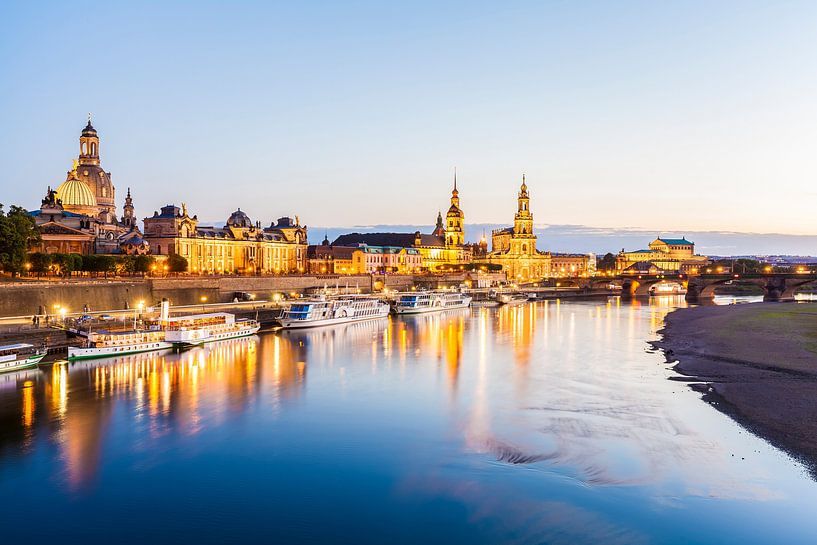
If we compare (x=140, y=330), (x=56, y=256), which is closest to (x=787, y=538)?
(x=140, y=330)

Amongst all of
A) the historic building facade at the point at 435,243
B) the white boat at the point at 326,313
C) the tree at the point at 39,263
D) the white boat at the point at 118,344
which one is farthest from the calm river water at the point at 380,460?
the historic building facade at the point at 435,243

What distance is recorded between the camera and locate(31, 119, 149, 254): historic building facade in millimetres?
79688

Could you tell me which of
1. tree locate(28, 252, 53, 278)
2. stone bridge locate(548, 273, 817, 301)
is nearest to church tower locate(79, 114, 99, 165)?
tree locate(28, 252, 53, 278)

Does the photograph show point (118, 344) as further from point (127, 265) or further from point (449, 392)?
point (127, 265)

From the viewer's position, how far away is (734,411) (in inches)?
1039

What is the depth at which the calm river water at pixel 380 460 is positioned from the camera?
55.8 ft

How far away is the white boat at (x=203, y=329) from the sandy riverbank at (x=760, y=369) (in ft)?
95.4

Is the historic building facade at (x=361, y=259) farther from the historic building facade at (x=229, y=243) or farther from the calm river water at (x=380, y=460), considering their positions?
the calm river water at (x=380, y=460)

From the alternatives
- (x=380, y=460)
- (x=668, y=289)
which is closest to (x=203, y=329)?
(x=380, y=460)

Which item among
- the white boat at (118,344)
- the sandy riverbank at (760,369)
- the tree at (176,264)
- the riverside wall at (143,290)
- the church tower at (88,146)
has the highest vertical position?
the church tower at (88,146)

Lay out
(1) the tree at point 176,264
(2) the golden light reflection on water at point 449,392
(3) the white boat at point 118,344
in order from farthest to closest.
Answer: (1) the tree at point 176,264 < (3) the white boat at point 118,344 < (2) the golden light reflection on water at point 449,392

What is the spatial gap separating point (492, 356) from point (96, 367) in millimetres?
22862

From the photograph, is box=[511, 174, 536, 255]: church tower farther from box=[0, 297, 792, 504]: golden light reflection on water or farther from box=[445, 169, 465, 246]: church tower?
box=[0, 297, 792, 504]: golden light reflection on water

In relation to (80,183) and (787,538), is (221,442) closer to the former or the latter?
(787,538)
